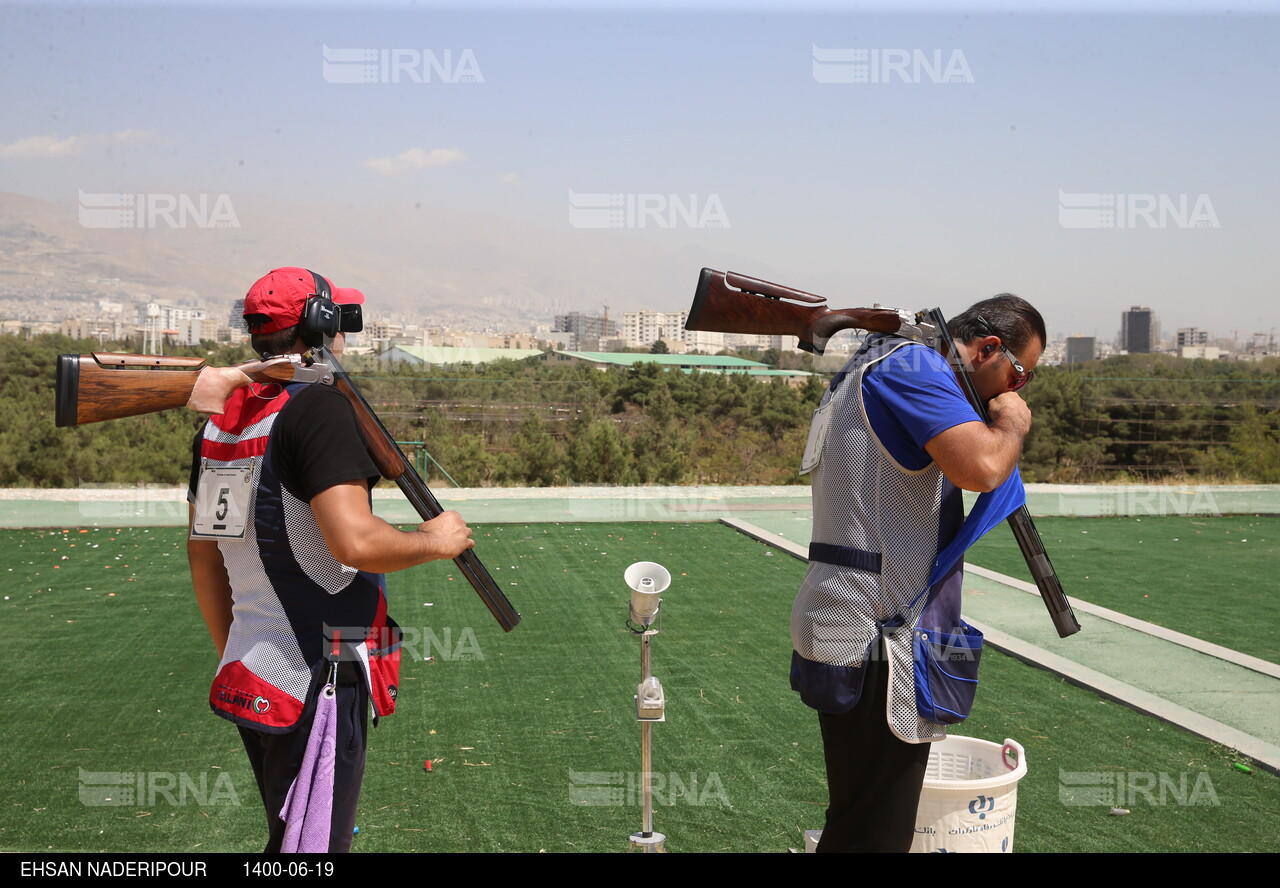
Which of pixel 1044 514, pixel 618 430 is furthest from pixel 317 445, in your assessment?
pixel 618 430

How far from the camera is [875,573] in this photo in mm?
2094

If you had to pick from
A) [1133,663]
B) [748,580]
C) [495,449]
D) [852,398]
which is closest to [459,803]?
[852,398]

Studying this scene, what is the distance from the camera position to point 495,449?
1780 centimetres

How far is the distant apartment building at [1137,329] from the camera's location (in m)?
42.2

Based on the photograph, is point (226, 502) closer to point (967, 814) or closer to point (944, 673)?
point (944, 673)

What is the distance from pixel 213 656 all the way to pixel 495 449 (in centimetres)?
1251

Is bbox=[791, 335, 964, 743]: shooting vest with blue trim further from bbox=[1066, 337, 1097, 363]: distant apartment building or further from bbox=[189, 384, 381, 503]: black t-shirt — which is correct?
bbox=[1066, 337, 1097, 363]: distant apartment building

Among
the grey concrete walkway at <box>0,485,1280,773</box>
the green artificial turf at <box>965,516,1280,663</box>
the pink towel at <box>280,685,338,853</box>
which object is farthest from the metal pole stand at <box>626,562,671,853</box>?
the green artificial turf at <box>965,516,1280,663</box>

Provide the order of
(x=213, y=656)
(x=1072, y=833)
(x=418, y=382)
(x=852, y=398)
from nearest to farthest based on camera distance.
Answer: (x=852, y=398) < (x=1072, y=833) < (x=213, y=656) < (x=418, y=382)

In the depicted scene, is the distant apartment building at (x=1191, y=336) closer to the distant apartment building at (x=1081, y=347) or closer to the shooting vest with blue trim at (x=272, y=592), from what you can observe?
the distant apartment building at (x=1081, y=347)

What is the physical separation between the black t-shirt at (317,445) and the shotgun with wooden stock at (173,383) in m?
0.06

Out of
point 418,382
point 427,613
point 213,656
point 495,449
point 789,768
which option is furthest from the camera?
point 418,382

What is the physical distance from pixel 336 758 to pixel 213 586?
462 mm

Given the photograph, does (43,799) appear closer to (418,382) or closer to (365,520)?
(365,520)
